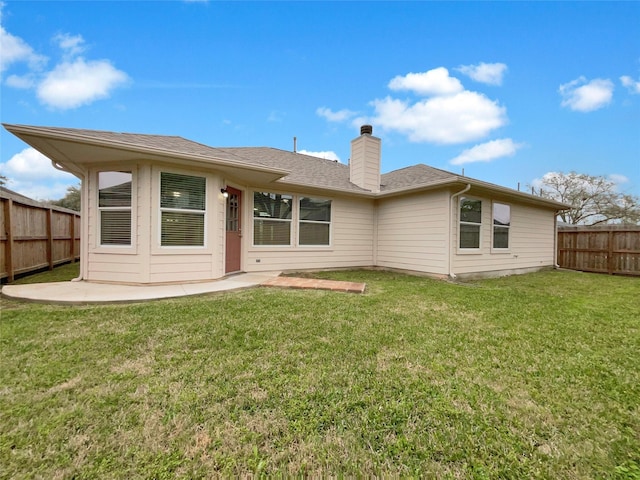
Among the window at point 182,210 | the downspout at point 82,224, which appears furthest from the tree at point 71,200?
the window at point 182,210

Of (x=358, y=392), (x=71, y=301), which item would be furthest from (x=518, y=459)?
(x=71, y=301)

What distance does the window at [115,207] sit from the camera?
209 inches

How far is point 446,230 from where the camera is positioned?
273 inches

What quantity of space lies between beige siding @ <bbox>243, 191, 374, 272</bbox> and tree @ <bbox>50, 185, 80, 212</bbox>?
892 inches

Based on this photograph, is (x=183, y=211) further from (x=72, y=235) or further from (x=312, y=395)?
(x=72, y=235)

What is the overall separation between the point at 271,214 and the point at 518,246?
25.0 feet

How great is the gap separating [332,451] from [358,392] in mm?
568

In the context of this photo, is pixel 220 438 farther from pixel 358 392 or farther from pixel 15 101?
pixel 15 101

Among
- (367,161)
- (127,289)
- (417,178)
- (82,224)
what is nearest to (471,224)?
(417,178)

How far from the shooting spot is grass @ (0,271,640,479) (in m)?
1.41

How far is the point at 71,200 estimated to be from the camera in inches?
898

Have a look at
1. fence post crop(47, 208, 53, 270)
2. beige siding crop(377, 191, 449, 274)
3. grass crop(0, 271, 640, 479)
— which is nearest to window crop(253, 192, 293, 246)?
beige siding crop(377, 191, 449, 274)

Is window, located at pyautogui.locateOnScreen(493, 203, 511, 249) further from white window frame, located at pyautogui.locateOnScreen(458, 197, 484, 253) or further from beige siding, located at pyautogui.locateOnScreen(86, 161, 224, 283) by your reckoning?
beige siding, located at pyautogui.locateOnScreen(86, 161, 224, 283)

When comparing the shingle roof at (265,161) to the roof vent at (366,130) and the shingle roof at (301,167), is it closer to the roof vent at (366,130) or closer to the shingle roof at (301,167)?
the shingle roof at (301,167)
